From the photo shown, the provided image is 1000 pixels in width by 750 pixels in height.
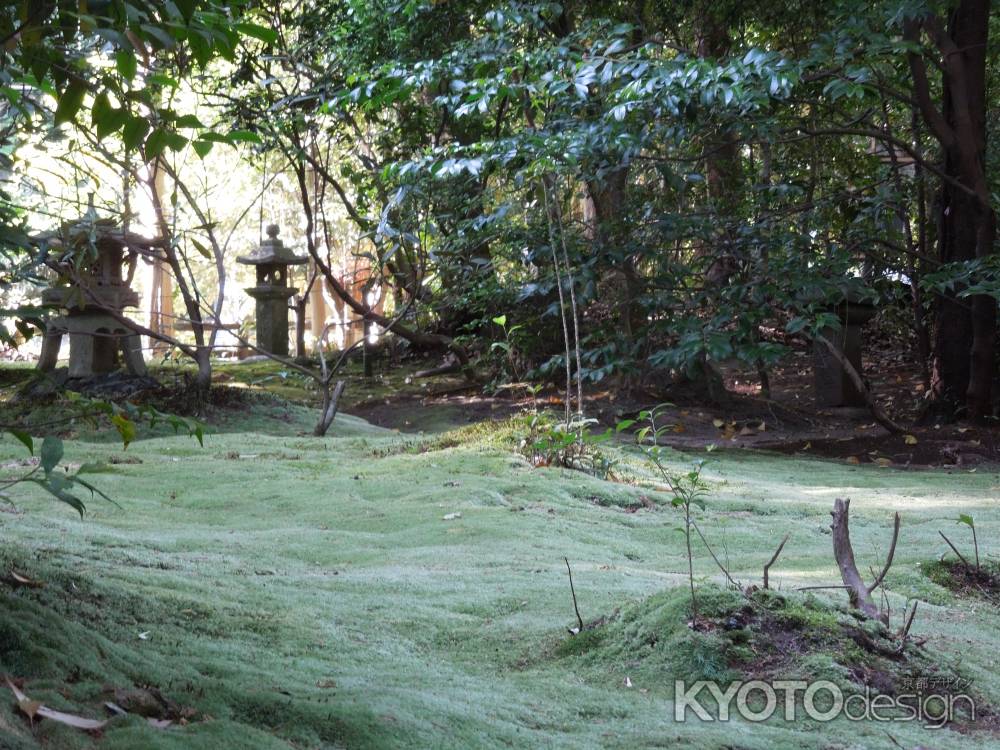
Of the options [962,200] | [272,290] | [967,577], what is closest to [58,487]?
[967,577]

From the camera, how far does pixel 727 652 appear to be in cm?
244

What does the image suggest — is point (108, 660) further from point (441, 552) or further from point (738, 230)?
point (738, 230)

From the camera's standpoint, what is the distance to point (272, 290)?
15438 millimetres

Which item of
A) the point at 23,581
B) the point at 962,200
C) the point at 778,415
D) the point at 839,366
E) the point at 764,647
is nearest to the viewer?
the point at 23,581

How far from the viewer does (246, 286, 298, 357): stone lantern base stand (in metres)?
15.5

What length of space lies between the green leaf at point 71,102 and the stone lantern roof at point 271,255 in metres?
14.0

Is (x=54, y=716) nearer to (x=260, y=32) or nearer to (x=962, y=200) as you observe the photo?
(x=260, y=32)

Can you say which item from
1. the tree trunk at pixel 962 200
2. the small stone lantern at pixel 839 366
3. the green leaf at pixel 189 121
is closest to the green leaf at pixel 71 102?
the green leaf at pixel 189 121

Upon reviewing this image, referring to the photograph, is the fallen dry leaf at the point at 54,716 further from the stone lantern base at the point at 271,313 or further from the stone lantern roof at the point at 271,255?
the stone lantern roof at the point at 271,255

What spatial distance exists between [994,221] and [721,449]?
340cm

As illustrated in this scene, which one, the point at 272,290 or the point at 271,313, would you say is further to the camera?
the point at 271,313

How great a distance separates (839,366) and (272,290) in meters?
8.67

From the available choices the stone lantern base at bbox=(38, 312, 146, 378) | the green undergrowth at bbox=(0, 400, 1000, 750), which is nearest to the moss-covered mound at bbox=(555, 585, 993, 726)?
the green undergrowth at bbox=(0, 400, 1000, 750)

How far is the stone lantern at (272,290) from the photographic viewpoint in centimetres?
1550
